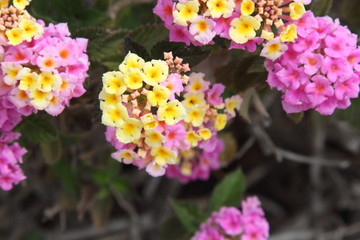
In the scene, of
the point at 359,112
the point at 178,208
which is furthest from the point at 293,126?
the point at 178,208

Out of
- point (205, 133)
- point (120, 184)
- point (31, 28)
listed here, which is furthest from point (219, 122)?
point (120, 184)

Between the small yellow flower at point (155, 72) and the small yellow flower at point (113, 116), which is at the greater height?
the small yellow flower at point (155, 72)

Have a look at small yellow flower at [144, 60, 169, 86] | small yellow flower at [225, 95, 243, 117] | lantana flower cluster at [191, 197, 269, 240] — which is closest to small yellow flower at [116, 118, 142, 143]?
small yellow flower at [144, 60, 169, 86]

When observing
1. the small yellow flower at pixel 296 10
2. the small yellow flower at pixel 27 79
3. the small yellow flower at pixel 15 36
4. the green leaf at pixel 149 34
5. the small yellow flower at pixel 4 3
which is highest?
the small yellow flower at pixel 296 10

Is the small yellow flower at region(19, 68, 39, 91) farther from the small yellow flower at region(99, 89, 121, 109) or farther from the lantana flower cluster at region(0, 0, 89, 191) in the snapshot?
the small yellow flower at region(99, 89, 121, 109)

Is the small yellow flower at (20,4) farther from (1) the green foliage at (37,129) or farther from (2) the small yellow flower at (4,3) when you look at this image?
(1) the green foliage at (37,129)

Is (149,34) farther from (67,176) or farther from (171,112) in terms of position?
(67,176)

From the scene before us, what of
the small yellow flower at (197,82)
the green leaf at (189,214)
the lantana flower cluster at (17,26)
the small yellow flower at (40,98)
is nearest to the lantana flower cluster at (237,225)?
the green leaf at (189,214)

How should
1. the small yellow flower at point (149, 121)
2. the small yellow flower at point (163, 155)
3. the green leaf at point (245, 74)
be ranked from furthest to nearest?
1. the green leaf at point (245, 74)
2. the small yellow flower at point (163, 155)
3. the small yellow flower at point (149, 121)

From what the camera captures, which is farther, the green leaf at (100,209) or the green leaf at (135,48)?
the green leaf at (100,209)
